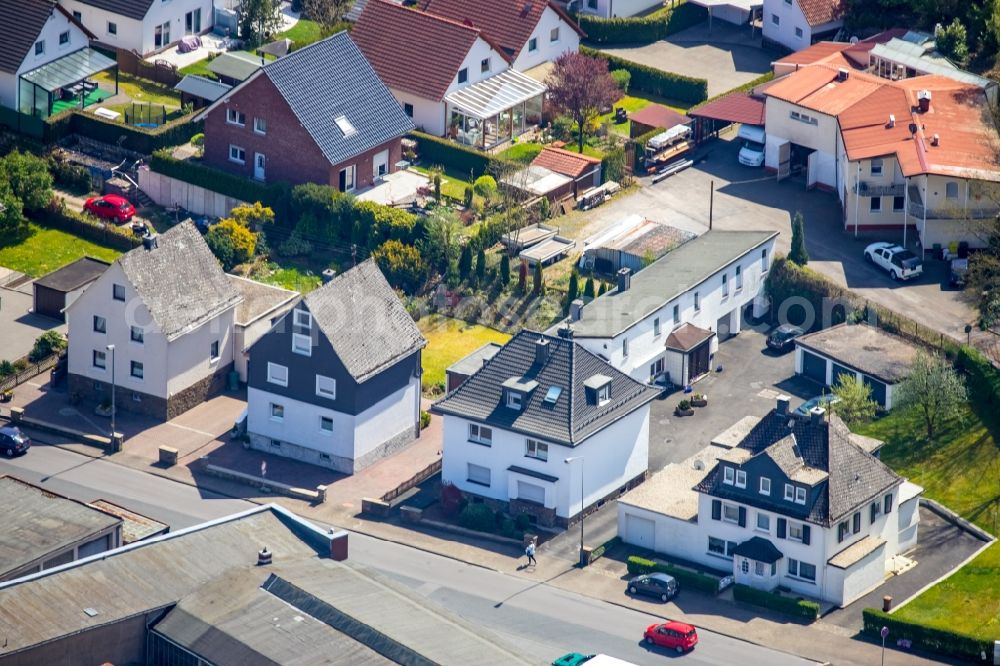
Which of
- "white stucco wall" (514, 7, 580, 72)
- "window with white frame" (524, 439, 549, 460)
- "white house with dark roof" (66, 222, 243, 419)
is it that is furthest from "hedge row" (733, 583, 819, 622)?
"white stucco wall" (514, 7, 580, 72)

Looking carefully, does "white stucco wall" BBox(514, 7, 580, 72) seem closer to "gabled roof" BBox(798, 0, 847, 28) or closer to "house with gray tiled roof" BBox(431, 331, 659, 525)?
"gabled roof" BBox(798, 0, 847, 28)

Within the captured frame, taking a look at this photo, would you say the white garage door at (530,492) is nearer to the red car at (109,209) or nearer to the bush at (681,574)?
the bush at (681,574)

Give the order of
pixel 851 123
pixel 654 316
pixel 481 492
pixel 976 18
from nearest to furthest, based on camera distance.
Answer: pixel 481 492 → pixel 654 316 → pixel 851 123 → pixel 976 18

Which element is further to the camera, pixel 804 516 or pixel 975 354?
pixel 975 354

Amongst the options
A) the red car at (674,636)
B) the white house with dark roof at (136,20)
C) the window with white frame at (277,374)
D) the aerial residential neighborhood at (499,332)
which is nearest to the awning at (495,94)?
the aerial residential neighborhood at (499,332)

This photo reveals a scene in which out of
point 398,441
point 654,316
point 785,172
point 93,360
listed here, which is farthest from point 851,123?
point 93,360

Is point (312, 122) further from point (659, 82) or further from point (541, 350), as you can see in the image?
point (541, 350)

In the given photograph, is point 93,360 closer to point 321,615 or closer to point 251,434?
point 251,434
